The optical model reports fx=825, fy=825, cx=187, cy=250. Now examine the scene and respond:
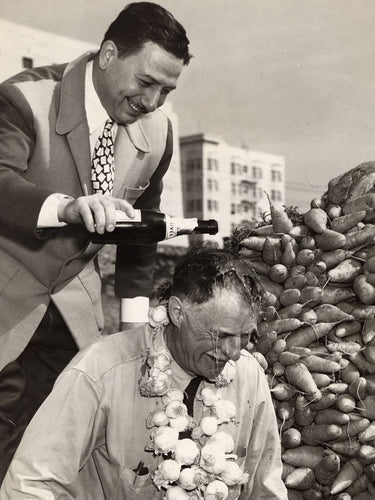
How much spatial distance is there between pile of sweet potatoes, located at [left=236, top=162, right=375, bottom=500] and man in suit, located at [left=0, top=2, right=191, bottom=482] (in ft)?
1.68

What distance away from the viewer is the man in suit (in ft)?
7.70

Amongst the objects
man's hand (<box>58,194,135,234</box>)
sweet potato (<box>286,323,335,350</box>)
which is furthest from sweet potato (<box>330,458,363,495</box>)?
man's hand (<box>58,194,135,234</box>)

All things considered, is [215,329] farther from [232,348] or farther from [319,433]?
[319,433]

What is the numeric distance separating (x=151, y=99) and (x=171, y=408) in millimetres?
876

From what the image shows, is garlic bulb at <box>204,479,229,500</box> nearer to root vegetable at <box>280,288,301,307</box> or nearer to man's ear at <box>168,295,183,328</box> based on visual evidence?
man's ear at <box>168,295,183,328</box>

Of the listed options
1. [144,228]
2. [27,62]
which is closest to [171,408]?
[144,228]

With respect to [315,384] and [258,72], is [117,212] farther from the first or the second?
[258,72]

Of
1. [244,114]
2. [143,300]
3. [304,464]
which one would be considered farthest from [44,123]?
[244,114]

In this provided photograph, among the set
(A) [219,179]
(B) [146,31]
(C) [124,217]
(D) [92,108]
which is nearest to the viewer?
(C) [124,217]

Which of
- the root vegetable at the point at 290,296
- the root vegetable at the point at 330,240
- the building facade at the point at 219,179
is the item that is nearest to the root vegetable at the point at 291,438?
the root vegetable at the point at 290,296

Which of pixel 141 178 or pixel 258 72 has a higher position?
pixel 258 72

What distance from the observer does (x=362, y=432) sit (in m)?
2.66

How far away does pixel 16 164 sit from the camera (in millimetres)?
2287

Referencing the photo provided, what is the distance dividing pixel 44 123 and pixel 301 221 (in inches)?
41.7
